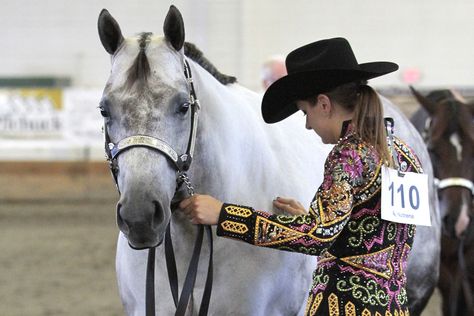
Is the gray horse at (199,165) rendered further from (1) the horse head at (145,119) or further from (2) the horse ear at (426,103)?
(2) the horse ear at (426,103)

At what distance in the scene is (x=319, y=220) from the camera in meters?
2.32

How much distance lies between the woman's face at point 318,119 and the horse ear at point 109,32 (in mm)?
567

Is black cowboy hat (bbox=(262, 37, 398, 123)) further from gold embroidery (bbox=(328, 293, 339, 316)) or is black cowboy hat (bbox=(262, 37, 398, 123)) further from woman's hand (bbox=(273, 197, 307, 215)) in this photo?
gold embroidery (bbox=(328, 293, 339, 316))

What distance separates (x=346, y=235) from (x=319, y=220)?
145 mm

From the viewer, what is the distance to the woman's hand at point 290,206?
115 inches

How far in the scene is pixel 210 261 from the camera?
277 centimetres

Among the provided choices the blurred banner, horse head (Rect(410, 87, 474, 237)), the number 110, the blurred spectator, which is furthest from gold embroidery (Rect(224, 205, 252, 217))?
the blurred banner

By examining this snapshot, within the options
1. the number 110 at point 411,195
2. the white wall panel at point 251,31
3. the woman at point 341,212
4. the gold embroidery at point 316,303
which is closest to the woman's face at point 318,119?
the woman at point 341,212

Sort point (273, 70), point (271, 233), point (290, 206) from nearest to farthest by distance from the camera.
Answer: point (271, 233)
point (290, 206)
point (273, 70)

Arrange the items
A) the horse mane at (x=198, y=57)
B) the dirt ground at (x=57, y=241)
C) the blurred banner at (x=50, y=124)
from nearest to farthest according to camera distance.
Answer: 1. the horse mane at (x=198, y=57)
2. the dirt ground at (x=57, y=241)
3. the blurred banner at (x=50, y=124)

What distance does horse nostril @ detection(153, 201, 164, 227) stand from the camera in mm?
2291

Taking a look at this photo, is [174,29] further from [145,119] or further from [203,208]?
[203,208]

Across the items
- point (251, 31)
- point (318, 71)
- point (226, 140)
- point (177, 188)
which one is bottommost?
point (177, 188)

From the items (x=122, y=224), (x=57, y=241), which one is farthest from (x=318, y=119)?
(x=57, y=241)
